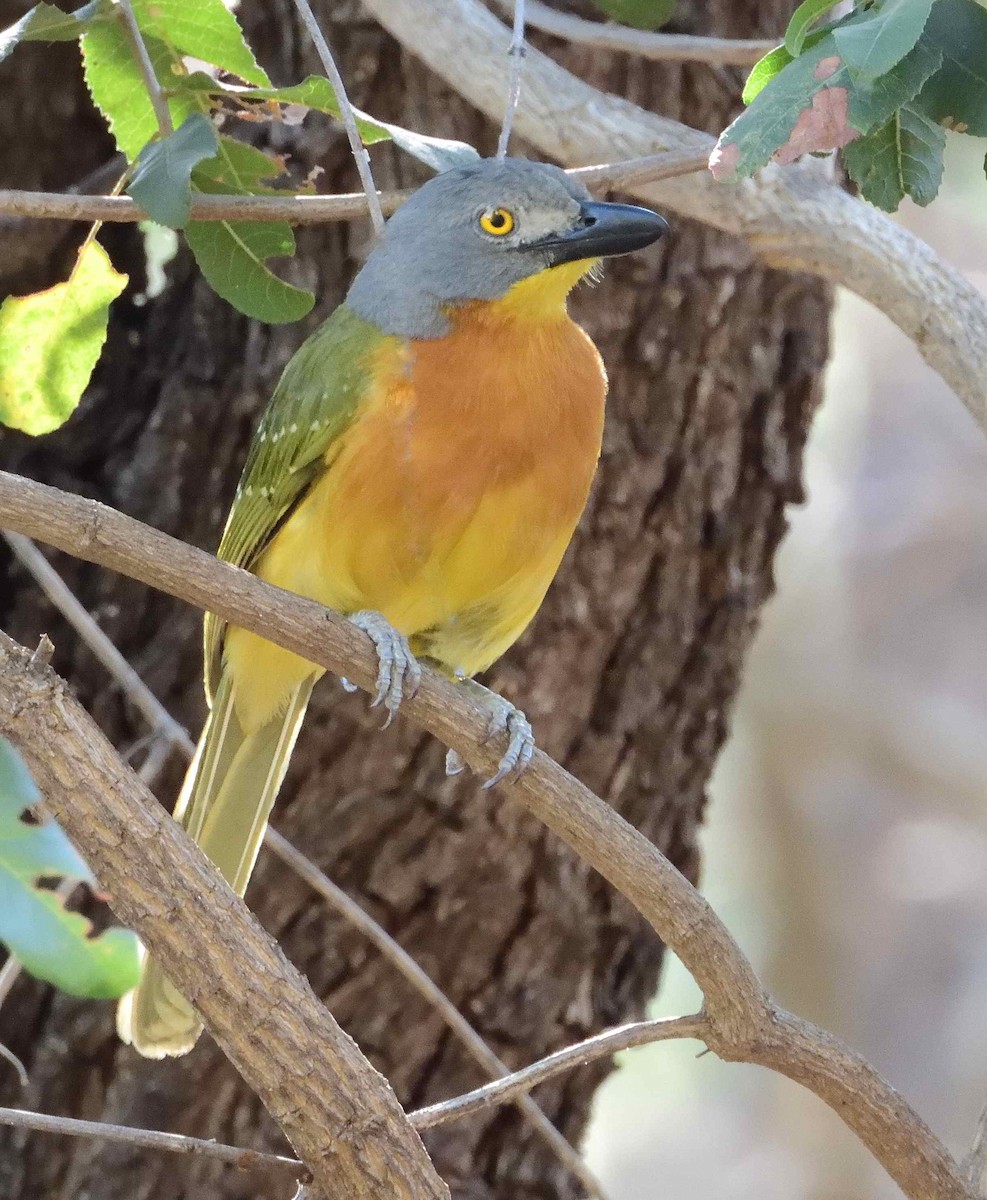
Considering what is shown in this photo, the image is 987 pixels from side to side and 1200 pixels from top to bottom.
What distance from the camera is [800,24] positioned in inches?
104

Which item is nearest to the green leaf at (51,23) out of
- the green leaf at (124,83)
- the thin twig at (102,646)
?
the green leaf at (124,83)

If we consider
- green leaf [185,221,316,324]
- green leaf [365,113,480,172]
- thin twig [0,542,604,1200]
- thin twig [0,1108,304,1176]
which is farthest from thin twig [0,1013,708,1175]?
green leaf [365,113,480,172]

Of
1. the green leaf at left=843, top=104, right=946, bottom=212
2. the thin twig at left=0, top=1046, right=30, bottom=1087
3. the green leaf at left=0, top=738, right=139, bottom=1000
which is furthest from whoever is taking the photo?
the thin twig at left=0, top=1046, right=30, bottom=1087

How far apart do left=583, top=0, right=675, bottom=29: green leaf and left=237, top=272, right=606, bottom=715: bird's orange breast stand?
81cm

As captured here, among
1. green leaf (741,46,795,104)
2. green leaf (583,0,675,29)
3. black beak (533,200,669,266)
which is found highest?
green leaf (583,0,675,29)

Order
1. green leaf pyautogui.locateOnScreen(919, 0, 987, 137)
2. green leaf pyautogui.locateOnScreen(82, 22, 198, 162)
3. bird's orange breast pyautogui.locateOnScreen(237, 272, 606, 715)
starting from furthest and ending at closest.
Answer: bird's orange breast pyautogui.locateOnScreen(237, 272, 606, 715)
green leaf pyautogui.locateOnScreen(82, 22, 198, 162)
green leaf pyautogui.locateOnScreen(919, 0, 987, 137)

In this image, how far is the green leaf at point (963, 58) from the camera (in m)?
2.69

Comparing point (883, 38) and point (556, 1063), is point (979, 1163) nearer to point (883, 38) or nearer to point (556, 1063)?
point (556, 1063)

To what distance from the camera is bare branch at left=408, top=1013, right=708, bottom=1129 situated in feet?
9.95

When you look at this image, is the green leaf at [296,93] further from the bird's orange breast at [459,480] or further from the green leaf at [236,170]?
the bird's orange breast at [459,480]

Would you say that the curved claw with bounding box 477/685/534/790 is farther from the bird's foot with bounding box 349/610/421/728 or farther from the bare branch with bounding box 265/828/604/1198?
the bare branch with bounding box 265/828/604/1198

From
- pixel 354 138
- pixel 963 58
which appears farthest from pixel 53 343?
pixel 963 58

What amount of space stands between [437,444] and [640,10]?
51.8 inches

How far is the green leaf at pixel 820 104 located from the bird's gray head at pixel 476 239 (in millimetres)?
1371
